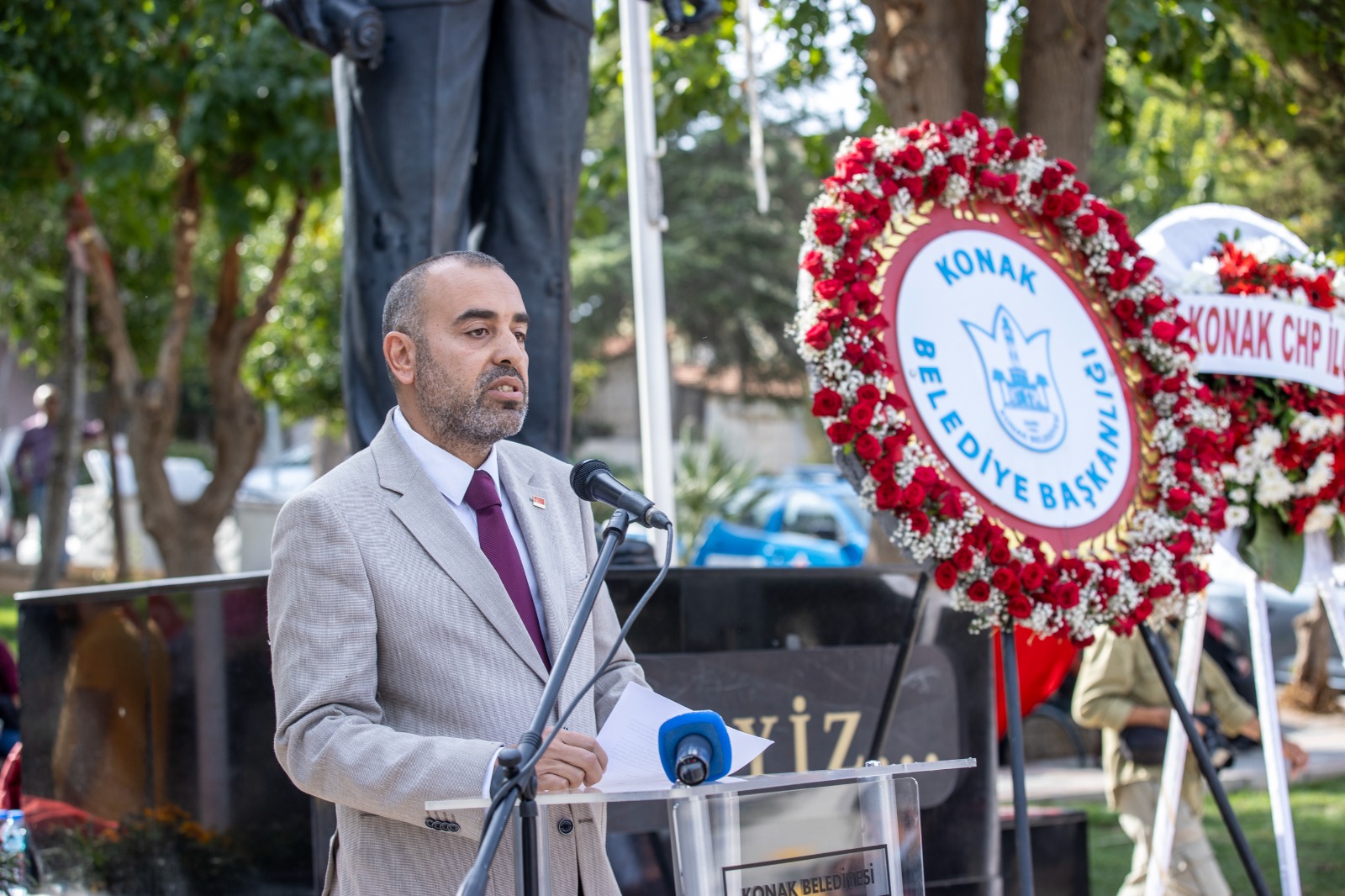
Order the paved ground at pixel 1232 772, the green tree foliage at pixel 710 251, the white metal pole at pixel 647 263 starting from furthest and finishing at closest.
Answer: the green tree foliage at pixel 710 251 → the paved ground at pixel 1232 772 → the white metal pole at pixel 647 263

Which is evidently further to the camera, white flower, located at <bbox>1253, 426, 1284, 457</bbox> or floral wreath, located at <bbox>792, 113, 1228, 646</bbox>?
white flower, located at <bbox>1253, 426, 1284, 457</bbox>

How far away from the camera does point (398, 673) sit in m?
2.48

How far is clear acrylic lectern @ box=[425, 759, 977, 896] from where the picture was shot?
7.26 feet

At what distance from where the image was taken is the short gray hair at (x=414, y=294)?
2.67 m

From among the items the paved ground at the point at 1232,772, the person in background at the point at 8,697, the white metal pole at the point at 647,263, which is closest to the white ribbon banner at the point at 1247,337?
the white metal pole at the point at 647,263

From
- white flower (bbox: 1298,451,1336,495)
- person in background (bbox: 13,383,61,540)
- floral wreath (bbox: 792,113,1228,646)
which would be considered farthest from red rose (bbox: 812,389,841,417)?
person in background (bbox: 13,383,61,540)

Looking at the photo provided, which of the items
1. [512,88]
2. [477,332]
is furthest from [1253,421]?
[477,332]

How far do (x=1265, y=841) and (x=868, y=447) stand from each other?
5.31 meters

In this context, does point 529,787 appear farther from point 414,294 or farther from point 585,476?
point 414,294

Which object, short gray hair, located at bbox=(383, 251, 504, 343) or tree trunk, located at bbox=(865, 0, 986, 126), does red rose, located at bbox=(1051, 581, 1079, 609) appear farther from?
tree trunk, located at bbox=(865, 0, 986, 126)

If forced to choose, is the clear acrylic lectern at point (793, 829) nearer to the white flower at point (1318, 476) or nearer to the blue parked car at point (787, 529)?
the white flower at point (1318, 476)

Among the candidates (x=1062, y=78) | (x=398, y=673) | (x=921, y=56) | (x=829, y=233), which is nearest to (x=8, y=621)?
(x=921, y=56)

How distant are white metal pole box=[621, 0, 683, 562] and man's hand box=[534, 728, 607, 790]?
3323 millimetres

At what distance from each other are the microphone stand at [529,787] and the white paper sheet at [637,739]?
0.76ft
